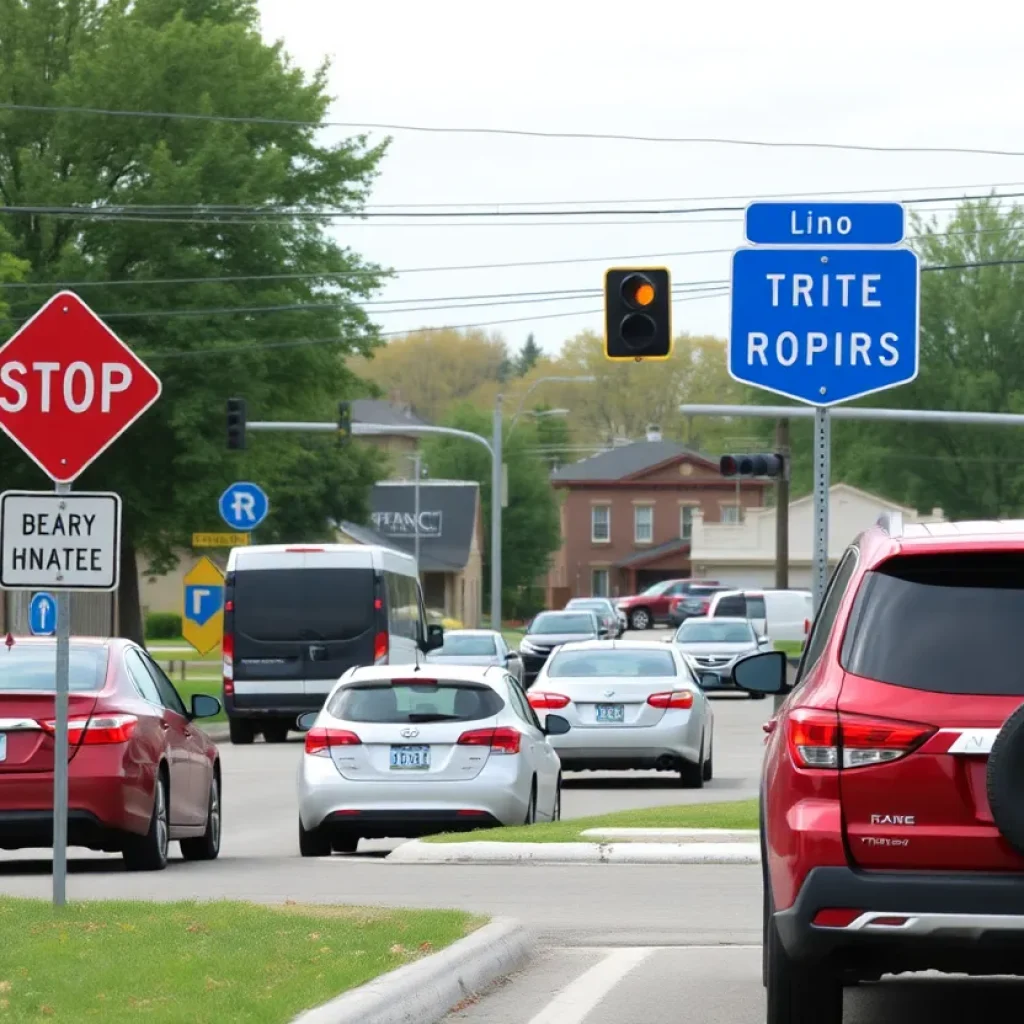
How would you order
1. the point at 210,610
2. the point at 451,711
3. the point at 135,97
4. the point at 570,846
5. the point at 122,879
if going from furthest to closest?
the point at 135,97 < the point at 210,610 < the point at 451,711 < the point at 570,846 < the point at 122,879

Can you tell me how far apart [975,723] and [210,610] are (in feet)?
100.0

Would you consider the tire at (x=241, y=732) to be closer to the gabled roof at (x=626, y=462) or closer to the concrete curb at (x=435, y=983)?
the concrete curb at (x=435, y=983)

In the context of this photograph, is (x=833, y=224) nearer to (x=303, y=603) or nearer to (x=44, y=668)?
(x=44, y=668)

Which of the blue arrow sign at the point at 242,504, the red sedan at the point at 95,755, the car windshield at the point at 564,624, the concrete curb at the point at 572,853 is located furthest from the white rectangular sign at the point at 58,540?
the car windshield at the point at 564,624

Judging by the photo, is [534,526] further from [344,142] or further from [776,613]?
[344,142]

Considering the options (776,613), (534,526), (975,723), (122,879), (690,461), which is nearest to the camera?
(975,723)

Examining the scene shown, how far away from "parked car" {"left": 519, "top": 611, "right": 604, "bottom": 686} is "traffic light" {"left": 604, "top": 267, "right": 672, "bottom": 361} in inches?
1156

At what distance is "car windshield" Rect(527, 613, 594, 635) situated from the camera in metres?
54.4

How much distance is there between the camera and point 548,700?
994 inches

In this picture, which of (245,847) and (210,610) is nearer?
(245,847)

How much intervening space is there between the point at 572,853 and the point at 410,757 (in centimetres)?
165

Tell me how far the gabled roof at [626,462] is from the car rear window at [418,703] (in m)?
113

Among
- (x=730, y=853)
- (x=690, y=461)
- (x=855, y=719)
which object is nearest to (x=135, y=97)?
(x=730, y=853)

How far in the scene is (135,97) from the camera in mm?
43500
